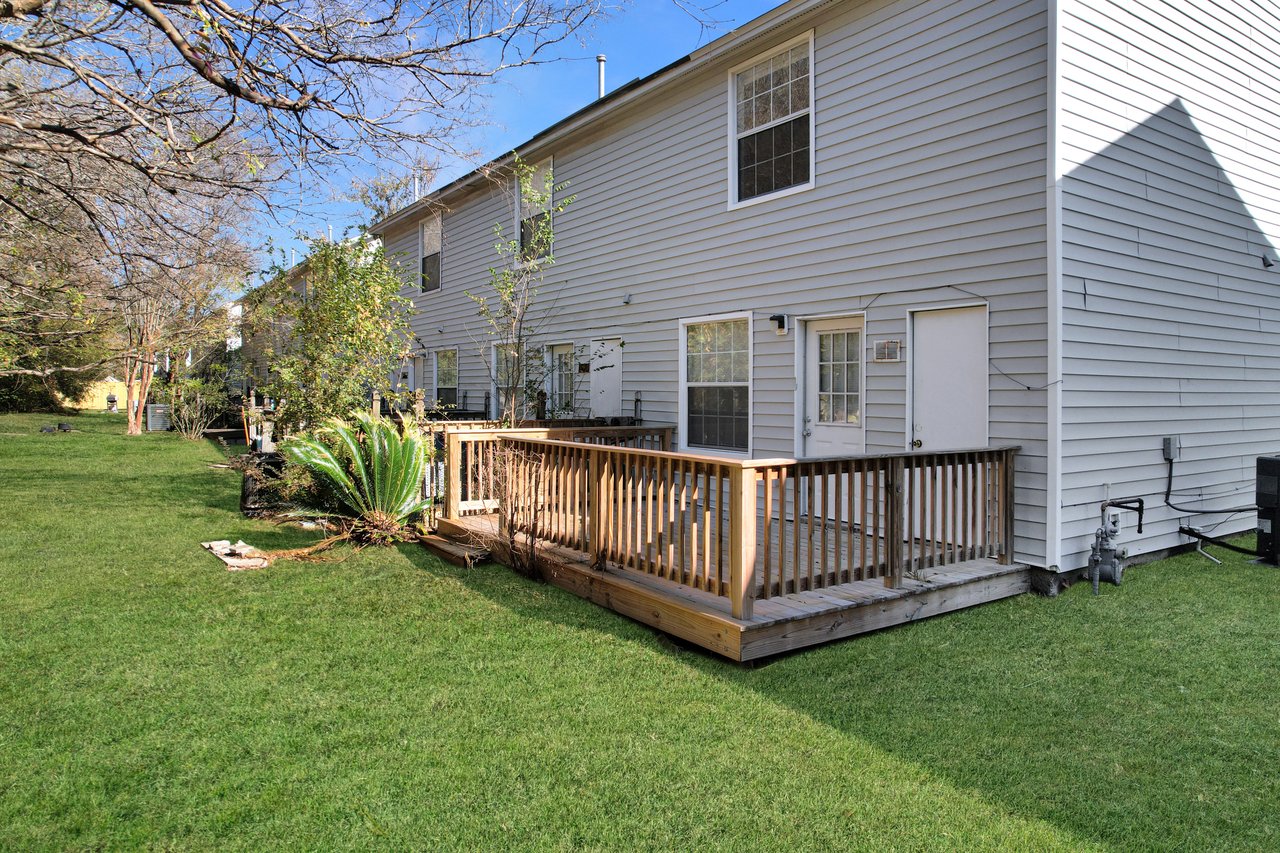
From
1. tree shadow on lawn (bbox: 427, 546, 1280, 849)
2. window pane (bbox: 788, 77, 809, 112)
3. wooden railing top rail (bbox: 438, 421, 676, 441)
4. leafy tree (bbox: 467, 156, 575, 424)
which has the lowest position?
tree shadow on lawn (bbox: 427, 546, 1280, 849)

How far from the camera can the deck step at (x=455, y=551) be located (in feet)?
20.9

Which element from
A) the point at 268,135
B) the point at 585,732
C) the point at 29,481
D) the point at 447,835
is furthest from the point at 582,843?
the point at 29,481

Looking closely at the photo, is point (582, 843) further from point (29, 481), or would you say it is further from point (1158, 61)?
point (29, 481)

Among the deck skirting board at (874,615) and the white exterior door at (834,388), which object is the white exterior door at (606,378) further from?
the deck skirting board at (874,615)

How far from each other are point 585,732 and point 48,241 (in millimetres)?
8162

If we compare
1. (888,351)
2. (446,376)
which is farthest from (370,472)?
(446,376)

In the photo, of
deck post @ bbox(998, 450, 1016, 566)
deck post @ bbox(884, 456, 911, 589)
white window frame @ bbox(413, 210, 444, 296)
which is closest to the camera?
deck post @ bbox(884, 456, 911, 589)

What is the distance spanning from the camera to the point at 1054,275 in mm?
5395

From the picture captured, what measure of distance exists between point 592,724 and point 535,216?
9.31m

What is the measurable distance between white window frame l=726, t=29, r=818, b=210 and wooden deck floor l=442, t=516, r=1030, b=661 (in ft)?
12.8

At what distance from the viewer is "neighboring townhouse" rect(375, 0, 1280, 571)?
557 centimetres

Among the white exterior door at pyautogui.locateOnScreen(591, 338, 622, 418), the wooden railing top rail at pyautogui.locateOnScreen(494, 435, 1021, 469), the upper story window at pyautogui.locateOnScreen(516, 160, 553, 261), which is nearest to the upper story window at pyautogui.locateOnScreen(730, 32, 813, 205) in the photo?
the white exterior door at pyautogui.locateOnScreen(591, 338, 622, 418)

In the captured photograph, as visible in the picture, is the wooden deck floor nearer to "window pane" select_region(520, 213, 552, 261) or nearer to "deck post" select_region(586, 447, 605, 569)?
"deck post" select_region(586, 447, 605, 569)

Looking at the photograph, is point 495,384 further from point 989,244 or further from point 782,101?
point 989,244
